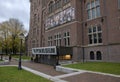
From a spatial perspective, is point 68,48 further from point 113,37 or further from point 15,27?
point 15,27

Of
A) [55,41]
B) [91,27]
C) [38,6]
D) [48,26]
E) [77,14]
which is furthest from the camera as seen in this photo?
[38,6]

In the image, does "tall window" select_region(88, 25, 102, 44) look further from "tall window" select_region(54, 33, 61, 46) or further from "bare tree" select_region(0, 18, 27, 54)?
"bare tree" select_region(0, 18, 27, 54)

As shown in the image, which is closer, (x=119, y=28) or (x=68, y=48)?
(x=119, y=28)

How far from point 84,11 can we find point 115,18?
8.32 m

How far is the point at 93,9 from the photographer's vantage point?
28.9 metres

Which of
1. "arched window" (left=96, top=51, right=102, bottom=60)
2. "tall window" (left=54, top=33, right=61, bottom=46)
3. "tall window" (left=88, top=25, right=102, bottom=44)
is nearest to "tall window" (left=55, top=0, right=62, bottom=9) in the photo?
"tall window" (left=54, top=33, right=61, bottom=46)

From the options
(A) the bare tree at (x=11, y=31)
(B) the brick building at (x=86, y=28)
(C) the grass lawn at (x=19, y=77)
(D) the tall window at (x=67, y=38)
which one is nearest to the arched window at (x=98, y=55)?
(B) the brick building at (x=86, y=28)

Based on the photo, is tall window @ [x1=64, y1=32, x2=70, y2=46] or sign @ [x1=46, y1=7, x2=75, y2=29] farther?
tall window @ [x1=64, y1=32, x2=70, y2=46]

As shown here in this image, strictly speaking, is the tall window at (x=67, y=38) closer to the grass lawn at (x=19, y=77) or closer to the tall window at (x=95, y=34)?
the tall window at (x=95, y=34)

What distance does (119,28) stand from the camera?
76.2 feet

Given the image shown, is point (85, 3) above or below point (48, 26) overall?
above

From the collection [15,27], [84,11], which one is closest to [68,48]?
[84,11]

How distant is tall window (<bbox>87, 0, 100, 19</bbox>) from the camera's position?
27.8 metres

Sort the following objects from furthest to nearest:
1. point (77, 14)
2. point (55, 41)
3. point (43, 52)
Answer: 1. point (55, 41)
2. point (43, 52)
3. point (77, 14)
